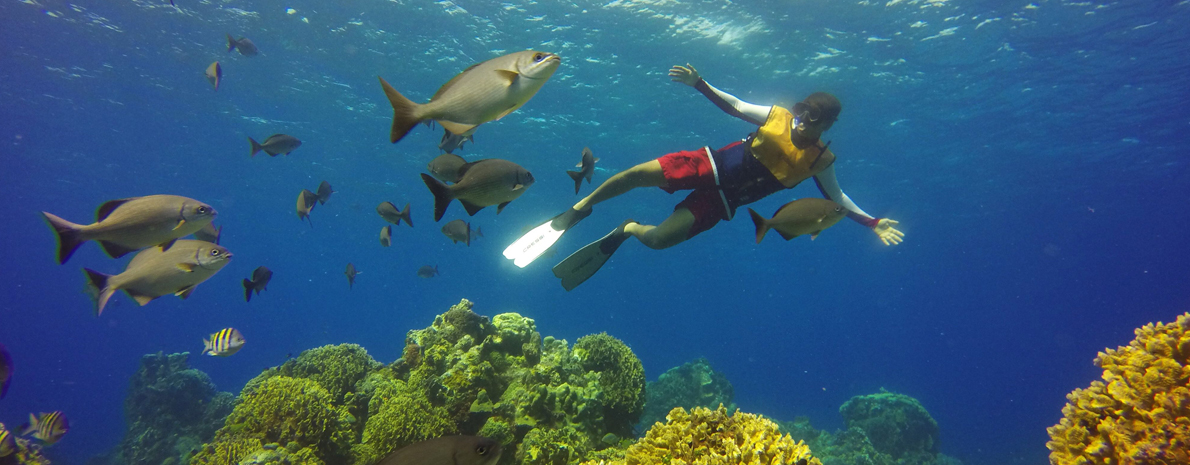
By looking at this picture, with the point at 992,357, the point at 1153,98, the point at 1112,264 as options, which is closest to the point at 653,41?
the point at 1153,98

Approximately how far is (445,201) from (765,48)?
1710cm

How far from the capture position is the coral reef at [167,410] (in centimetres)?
1313

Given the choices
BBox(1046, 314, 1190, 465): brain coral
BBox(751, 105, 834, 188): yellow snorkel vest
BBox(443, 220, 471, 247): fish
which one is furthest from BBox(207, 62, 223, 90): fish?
BBox(1046, 314, 1190, 465): brain coral

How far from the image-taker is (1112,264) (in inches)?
2635

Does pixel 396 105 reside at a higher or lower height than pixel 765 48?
lower

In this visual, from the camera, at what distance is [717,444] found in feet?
10.5

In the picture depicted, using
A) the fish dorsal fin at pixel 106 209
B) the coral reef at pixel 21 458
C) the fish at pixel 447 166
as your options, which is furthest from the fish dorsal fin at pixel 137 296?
the coral reef at pixel 21 458

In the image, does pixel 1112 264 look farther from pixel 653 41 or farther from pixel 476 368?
pixel 476 368

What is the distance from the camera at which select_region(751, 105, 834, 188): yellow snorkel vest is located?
19.4 feet

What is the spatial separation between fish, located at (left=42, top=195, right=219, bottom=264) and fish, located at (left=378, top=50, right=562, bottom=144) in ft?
8.42

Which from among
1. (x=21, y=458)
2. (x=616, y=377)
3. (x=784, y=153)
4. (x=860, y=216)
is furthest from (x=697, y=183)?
(x=21, y=458)

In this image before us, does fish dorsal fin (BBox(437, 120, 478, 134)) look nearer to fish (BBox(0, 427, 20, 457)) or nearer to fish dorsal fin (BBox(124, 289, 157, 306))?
fish dorsal fin (BBox(124, 289, 157, 306))

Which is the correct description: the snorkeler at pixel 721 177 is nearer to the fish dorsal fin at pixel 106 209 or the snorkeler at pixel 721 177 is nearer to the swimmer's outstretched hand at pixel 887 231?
the swimmer's outstretched hand at pixel 887 231

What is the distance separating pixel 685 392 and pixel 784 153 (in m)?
11.4
